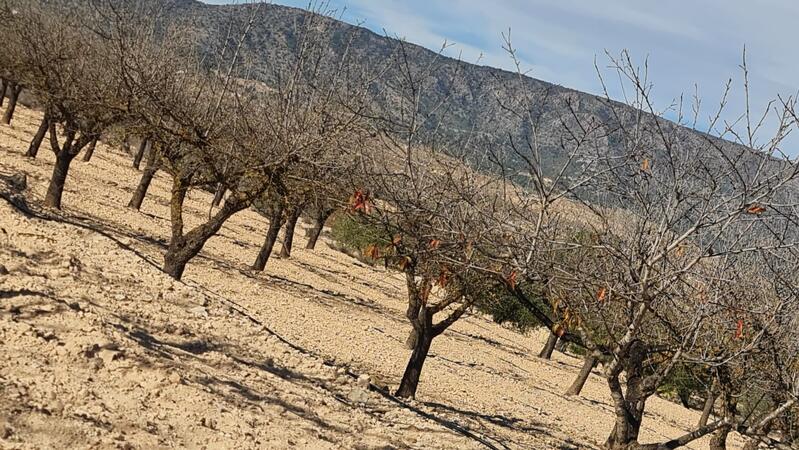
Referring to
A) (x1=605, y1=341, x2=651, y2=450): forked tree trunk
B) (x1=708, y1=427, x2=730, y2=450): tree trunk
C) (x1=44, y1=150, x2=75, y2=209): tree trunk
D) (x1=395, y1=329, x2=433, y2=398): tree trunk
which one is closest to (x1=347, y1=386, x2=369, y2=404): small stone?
(x1=605, y1=341, x2=651, y2=450): forked tree trunk

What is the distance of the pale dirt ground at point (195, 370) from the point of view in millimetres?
6148

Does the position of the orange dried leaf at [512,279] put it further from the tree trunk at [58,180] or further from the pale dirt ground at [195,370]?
the tree trunk at [58,180]

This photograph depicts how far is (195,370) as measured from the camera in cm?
761

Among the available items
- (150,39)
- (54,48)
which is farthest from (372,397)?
(54,48)

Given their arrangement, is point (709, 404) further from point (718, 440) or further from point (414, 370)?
point (414, 370)

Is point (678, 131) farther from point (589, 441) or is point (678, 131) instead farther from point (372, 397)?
point (589, 441)

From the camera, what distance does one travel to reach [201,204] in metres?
34.8

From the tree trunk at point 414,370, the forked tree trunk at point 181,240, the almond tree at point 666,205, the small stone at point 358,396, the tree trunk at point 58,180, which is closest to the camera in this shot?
the almond tree at point 666,205

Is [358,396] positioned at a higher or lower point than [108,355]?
lower

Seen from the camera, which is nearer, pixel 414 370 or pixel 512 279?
pixel 512 279

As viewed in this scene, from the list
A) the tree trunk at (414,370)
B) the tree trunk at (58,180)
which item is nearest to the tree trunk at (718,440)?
the tree trunk at (414,370)

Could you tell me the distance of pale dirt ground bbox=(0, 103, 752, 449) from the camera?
6.15 meters

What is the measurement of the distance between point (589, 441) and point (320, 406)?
31.0ft

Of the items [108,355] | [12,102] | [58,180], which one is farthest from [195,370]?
[12,102]
